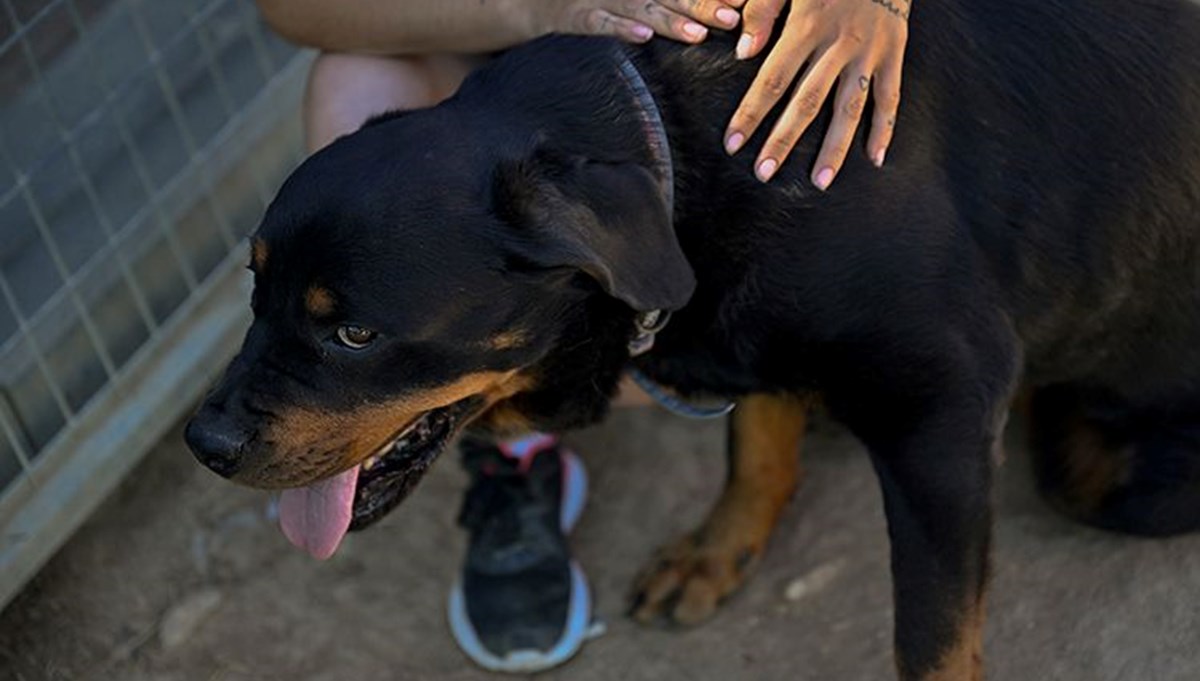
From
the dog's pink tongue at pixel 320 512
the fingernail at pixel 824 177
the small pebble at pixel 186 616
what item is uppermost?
the fingernail at pixel 824 177

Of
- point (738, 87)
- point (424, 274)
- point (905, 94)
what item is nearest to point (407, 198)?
point (424, 274)

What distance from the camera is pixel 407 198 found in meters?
2.28

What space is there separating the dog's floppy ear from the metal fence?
1333 millimetres

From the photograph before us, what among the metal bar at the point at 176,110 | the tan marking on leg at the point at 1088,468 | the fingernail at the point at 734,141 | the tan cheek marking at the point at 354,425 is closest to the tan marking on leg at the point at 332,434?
the tan cheek marking at the point at 354,425

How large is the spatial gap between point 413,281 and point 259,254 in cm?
24

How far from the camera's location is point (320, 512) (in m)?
2.66

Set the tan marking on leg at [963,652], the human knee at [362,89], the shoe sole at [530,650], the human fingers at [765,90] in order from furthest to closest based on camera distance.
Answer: the shoe sole at [530,650] < the human knee at [362,89] < the tan marking on leg at [963,652] < the human fingers at [765,90]

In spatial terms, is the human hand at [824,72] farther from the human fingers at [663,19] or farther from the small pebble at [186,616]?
the small pebble at [186,616]

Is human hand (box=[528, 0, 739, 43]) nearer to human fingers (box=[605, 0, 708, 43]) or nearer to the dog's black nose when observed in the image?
human fingers (box=[605, 0, 708, 43])

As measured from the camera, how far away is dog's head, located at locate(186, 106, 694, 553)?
2.25m

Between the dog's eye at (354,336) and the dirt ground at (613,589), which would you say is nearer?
the dog's eye at (354,336)

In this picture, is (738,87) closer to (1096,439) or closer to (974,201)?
(974,201)

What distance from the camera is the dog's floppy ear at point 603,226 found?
2.21 m

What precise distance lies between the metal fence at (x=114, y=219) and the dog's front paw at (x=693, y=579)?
3.46 ft
